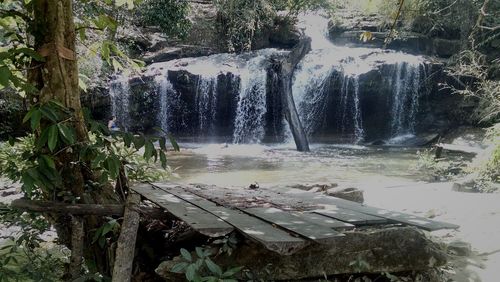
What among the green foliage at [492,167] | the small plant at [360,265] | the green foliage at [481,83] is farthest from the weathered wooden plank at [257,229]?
the green foliage at [481,83]

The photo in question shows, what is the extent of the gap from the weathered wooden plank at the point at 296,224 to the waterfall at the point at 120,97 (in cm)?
1342

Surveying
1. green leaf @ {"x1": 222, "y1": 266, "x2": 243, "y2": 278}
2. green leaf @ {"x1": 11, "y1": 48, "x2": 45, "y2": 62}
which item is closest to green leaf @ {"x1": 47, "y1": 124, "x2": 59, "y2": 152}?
green leaf @ {"x1": 11, "y1": 48, "x2": 45, "y2": 62}

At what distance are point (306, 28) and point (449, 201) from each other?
54.4ft

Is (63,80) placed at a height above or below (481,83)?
below

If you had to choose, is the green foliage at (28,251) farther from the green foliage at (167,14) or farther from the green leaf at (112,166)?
the green foliage at (167,14)

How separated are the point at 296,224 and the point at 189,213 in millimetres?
690

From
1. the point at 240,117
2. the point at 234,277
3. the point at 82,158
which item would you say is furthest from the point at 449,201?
the point at 240,117

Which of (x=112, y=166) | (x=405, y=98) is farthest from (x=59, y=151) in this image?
(x=405, y=98)

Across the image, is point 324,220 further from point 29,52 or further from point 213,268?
point 29,52

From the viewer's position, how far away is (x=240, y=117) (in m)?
17.4

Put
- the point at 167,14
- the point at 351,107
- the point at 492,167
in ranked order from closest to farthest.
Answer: the point at 492,167, the point at 167,14, the point at 351,107

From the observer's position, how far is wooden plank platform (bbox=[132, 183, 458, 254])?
2273mm

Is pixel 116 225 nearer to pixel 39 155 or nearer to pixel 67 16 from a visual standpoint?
pixel 39 155

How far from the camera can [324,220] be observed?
2676 mm
